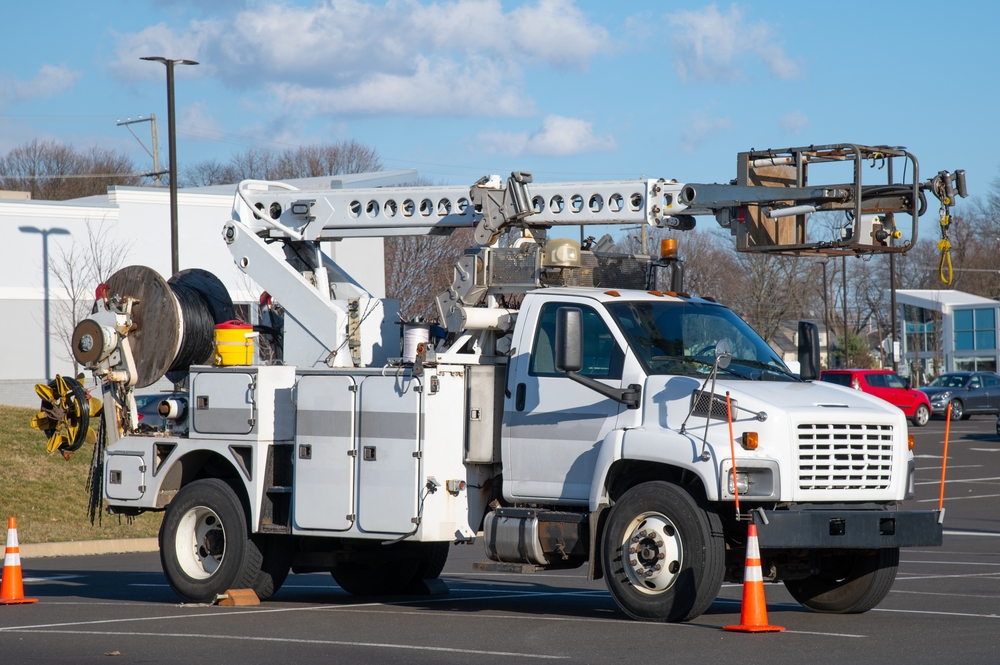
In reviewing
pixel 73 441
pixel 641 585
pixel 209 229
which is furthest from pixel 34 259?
pixel 641 585

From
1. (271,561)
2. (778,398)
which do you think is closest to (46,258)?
(271,561)

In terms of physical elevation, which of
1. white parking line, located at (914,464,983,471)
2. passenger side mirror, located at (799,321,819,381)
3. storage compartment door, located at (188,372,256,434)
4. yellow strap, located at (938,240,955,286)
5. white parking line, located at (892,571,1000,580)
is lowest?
white parking line, located at (914,464,983,471)

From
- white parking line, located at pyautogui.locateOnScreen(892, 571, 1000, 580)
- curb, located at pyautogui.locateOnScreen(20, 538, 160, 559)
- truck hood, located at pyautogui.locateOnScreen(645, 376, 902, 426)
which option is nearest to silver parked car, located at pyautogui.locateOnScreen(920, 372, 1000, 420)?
curb, located at pyautogui.locateOnScreen(20, 538, 160, 559)

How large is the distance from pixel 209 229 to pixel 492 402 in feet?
94.8

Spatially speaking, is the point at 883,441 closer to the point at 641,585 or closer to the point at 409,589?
the point at 641,585

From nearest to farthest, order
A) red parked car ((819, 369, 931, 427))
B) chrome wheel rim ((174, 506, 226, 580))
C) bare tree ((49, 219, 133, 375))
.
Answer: chrome wheel rim ((174, 506, 226, 580))
bare tree ((49, 219, 133, 375))
red parked car ((819, 369, 931, 427))

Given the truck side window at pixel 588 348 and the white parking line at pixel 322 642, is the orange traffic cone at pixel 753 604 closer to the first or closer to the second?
the white parking line at pixel 322 642

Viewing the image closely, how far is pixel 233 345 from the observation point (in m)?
11.7

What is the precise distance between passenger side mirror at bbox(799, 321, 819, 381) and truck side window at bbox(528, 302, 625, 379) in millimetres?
1715

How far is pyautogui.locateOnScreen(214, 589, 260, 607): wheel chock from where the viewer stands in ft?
36.9

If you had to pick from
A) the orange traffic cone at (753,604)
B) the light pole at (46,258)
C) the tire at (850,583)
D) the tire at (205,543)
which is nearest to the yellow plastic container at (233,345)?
the tire at (205,543)

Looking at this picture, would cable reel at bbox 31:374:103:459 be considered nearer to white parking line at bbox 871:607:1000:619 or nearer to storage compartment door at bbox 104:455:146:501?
storage compartment door at bbox 104:455:146:501

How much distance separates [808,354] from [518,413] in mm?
2433

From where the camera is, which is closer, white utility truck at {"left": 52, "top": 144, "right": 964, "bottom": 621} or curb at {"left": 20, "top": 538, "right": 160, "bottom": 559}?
white utility truck at {"left": 52, "top": 144, "right": 964, "bottom": 621}
